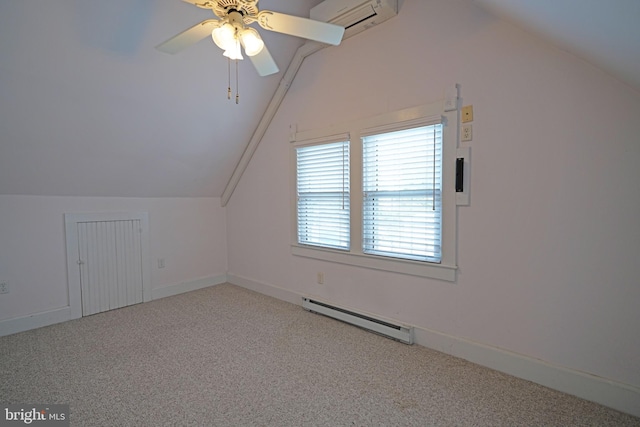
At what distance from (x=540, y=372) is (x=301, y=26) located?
2700mm

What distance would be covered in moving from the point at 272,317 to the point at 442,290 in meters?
1.74

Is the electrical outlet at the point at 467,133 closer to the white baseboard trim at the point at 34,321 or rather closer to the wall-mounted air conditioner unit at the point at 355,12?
the wall-mounted air conditioner unit at the point at 355,12

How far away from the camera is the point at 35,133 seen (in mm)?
2592

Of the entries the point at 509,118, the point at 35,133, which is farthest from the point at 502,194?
the point at 35,133

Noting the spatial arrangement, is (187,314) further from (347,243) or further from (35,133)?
(35,133)

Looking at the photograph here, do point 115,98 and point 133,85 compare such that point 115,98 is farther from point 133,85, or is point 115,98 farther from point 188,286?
point 188,286

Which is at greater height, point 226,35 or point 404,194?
point 226,35

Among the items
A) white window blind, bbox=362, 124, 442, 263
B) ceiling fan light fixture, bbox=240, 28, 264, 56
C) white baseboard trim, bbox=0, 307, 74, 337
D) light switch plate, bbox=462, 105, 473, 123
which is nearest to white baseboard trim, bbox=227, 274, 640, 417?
white window blind, bbox=362, 124, 442, 263

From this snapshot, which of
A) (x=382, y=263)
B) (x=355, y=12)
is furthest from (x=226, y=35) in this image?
(x=382, y=263)

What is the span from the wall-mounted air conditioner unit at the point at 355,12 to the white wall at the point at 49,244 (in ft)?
9.38

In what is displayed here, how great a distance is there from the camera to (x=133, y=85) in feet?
8.84

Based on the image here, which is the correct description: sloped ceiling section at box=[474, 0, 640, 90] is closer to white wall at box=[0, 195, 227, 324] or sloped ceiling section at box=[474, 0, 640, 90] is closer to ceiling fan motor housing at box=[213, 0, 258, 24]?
ceiling fan motor housing at box=[213, 0, 258, 24]

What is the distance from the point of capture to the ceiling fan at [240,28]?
68.0 inches

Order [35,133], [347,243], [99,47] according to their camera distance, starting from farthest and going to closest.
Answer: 1. [347,243]
2. [35,133]
3. [99,47]
